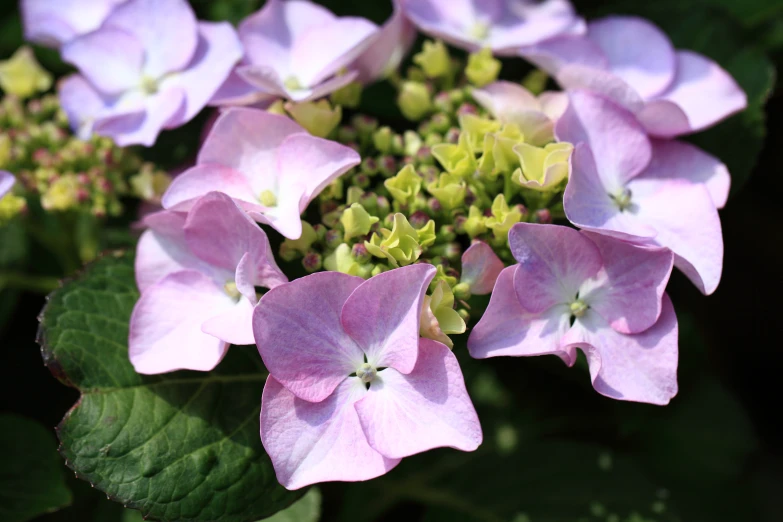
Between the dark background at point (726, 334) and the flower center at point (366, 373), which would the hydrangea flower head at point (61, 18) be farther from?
the flower center at point (366, 373)

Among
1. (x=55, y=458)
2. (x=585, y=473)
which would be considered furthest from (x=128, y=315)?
(x=585, y=473)

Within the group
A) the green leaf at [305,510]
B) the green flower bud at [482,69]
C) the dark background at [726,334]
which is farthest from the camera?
the dark background at [726,334]

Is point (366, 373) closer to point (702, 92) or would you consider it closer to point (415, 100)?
point (415, 100)

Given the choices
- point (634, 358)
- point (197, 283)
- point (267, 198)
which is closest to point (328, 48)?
point (267, 198)

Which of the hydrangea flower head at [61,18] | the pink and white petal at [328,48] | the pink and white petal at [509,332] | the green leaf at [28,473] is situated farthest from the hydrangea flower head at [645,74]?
the green leaf at [28,473]

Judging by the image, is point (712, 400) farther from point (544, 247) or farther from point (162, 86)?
point (162, 86)

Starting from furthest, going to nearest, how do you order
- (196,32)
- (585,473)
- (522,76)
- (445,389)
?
(522,76)
(585,473)
(196,32)
(445,389)

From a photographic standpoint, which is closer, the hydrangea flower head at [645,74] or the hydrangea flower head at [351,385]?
the hydrangea flower head at [351,385]
